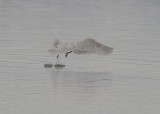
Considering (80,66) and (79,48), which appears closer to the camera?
(79,48)

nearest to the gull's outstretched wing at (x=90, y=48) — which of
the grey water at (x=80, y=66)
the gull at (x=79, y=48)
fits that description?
the gull at (x=79, y=48)

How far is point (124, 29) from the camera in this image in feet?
86.2

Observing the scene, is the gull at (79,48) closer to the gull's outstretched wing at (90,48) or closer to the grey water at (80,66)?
the gull's outstretched wing at (90,48)

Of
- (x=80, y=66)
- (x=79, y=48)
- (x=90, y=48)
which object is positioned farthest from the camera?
(x=80, y=66)

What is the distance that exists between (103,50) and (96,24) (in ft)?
29.0

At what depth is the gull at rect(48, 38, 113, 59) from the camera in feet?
59.5

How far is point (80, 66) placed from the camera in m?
18.7

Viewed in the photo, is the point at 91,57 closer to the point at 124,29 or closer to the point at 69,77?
the point at 69,77

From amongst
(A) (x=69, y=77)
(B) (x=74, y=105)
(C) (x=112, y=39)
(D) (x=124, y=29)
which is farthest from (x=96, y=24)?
(B) (x=74, y=105)

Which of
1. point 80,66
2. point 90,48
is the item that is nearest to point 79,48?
point 90,48

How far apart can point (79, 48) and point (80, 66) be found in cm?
54

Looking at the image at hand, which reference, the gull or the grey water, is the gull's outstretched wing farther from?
the grey water

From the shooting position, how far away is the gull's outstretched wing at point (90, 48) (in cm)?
1833

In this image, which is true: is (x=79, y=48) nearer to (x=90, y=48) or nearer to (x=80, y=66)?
(x=90, y=48)
